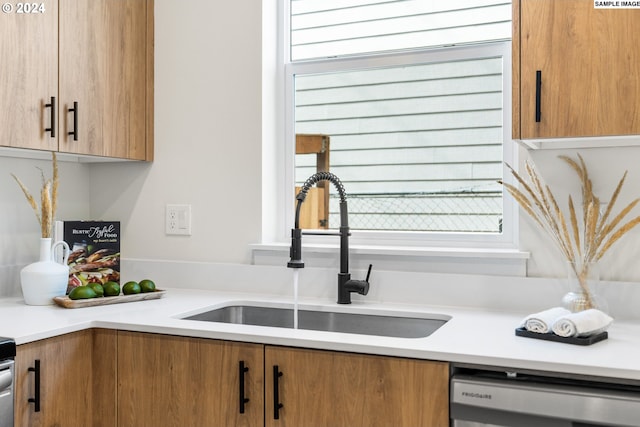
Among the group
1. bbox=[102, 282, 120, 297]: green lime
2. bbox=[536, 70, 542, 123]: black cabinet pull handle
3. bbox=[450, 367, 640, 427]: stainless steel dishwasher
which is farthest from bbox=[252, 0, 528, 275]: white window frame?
bbox=[450, 367, 640, 427]: stainless steel dishwasher

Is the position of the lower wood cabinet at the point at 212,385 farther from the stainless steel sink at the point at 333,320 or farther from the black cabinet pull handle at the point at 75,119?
the black cabinet pull handle at the point at 75,119

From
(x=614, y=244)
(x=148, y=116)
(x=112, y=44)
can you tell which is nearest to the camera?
(x=614, y=244)

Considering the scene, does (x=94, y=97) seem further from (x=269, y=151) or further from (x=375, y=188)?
(x=375, y=188)

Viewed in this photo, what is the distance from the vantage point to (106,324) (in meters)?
1.80

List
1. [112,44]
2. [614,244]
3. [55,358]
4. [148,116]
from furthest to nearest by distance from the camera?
[148,116] → [112,44] → [614,244] → [55,358]

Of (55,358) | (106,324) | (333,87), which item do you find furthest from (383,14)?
(55,358)

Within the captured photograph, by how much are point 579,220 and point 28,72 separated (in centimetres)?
183

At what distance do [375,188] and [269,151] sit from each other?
447 mm

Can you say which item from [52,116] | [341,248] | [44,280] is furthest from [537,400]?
[52,116]

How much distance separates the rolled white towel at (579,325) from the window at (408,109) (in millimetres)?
633

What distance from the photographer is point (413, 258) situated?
216cm

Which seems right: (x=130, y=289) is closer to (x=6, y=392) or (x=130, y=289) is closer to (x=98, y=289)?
(x=98, y=289)

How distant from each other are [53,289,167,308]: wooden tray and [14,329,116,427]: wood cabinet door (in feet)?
0.77

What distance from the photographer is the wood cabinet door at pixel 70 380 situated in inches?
63.7
